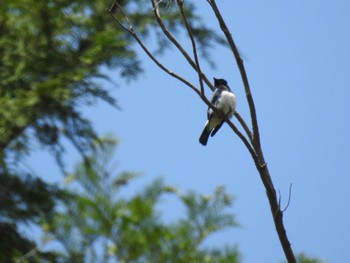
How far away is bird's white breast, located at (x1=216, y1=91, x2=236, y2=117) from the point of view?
593 centimetres

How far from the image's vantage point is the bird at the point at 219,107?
19.5 ft

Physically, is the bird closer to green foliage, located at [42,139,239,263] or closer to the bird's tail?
the bird's tail

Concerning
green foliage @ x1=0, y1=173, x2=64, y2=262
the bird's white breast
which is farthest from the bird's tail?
green foliage @ x1=0, y1=173, x2=64, y2=262

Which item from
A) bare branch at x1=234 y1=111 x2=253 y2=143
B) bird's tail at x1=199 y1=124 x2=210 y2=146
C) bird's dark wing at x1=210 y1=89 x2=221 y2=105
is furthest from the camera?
bird's tail at x1=199 y1=124 x2=210 y2=146

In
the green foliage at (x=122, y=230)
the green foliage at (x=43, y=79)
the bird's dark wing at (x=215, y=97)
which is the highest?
the bird's dark wing at (x=215, y=97)

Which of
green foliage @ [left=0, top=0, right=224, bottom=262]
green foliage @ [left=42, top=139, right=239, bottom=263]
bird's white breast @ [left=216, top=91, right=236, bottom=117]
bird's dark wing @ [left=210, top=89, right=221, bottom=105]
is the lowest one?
green foliage @ [left=42, top=139, right=239, bottom=263]

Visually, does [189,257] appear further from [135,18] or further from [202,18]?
[202,18]

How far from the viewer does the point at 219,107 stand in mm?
5977

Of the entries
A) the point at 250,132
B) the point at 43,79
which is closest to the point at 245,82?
the point at 250,132

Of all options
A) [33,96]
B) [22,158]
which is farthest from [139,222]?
[22,158]

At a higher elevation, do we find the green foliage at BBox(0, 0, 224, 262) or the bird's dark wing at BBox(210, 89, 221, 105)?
the bird's dark wing at BBox(210, 89, 221, 105)

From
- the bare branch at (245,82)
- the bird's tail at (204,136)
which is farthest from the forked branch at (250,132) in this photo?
the bird's tail at (204,136)

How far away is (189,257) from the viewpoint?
3.38 m

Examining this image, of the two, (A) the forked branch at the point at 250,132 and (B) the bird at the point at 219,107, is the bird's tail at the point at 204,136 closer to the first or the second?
(B) the bird at the point at 219,107
